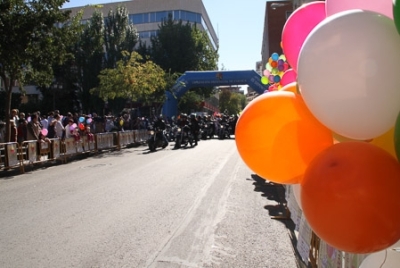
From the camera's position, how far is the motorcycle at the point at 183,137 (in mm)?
19844

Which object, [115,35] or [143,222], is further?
[115,35]

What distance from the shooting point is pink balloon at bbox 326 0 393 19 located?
1.98 metres

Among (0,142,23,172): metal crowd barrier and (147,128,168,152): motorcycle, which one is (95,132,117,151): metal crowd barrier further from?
(0,142,23,172): metal crowd barrier

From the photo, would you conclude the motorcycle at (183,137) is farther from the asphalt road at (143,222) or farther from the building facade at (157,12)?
the building facade at (157,12)

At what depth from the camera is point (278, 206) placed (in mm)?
7164

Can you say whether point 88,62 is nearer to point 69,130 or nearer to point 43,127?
point 43,127

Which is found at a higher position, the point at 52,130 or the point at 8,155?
the point at 52,130

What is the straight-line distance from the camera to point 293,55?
285cm

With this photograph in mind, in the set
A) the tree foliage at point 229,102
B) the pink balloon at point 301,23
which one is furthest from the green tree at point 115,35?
the tree foliage at point 229,102

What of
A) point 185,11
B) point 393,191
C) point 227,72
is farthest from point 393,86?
point 185,11

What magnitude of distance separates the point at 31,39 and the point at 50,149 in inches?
166

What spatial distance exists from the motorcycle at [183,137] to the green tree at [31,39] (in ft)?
23.5

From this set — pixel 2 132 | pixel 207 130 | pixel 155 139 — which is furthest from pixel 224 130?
pixel 2 132

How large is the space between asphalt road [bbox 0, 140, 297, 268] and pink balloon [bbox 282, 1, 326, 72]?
2681 millimetres
